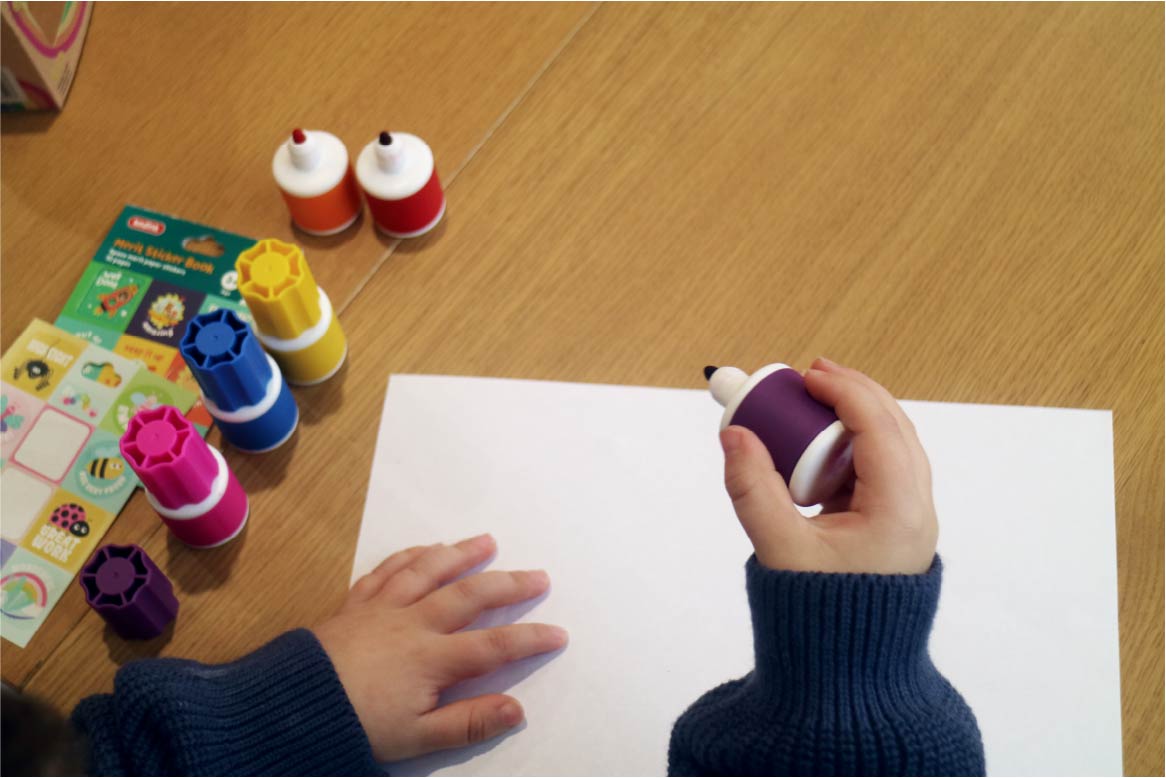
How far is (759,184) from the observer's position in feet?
2.51

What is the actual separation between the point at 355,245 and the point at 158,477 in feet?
0.76

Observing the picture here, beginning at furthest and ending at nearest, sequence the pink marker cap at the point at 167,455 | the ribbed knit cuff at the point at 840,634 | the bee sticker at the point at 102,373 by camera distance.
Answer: the bee sticker at the point at 102,373 < the pink marker cap at the point at 167,455 < the ribbed knit cuff at the point at 840,634

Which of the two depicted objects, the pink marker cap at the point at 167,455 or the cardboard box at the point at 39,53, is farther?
the cardboard box at the point at 39,53

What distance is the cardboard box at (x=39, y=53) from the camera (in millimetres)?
752

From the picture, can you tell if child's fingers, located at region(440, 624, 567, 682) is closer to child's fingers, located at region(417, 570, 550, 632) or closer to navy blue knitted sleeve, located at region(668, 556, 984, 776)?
child's fingers, located at region(417, 570, 550, 632)

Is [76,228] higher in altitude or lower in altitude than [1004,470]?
higher

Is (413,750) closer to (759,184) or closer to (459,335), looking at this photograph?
(459,335)

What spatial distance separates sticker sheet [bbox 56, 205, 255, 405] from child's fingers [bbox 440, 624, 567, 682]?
232 millimetres

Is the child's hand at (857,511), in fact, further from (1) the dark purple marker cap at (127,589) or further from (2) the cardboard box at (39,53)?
(2) the cardboard box at (39,53)

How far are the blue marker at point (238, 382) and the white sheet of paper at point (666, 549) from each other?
0.24 feet

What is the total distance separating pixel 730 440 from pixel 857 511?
74 mm

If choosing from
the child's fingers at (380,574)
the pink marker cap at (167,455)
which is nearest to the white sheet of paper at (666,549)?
the child's fingers at (380,574)

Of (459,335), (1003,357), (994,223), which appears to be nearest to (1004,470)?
(1003,357)

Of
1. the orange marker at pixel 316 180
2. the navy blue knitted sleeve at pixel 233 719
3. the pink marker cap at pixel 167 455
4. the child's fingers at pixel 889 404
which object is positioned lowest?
the navy blue knitted sleeve at pixel 233 719
